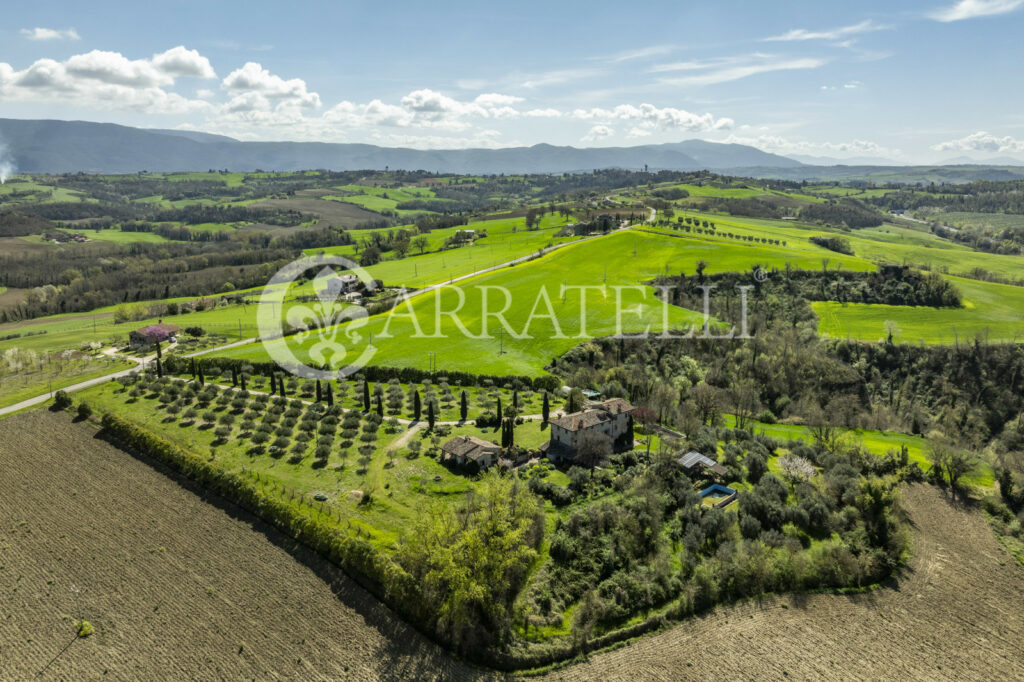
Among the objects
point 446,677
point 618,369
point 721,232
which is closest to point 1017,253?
point 721,232

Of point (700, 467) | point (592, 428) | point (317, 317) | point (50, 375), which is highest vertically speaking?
point (592, 428)

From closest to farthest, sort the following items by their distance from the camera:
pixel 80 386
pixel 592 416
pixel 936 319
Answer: pixel 592 416, pixel 80 386, pixel 936 319

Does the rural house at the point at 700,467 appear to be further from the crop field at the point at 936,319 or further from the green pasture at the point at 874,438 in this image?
the crop field at the point at 936,319

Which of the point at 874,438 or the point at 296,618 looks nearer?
the point at 296,618

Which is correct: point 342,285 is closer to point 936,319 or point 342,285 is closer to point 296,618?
point 296,618

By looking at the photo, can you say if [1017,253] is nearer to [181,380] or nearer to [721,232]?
[721,232]

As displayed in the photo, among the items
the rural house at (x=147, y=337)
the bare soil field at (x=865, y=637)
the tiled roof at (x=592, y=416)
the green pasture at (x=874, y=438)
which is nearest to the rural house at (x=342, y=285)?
the rural house at (x=147, y=337)

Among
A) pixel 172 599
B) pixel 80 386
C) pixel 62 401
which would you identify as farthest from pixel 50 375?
pixel 172 599

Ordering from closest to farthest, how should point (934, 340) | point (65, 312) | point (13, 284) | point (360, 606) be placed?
point (360, 606), point (934, 340), point (65, 312), point (13, 284)
